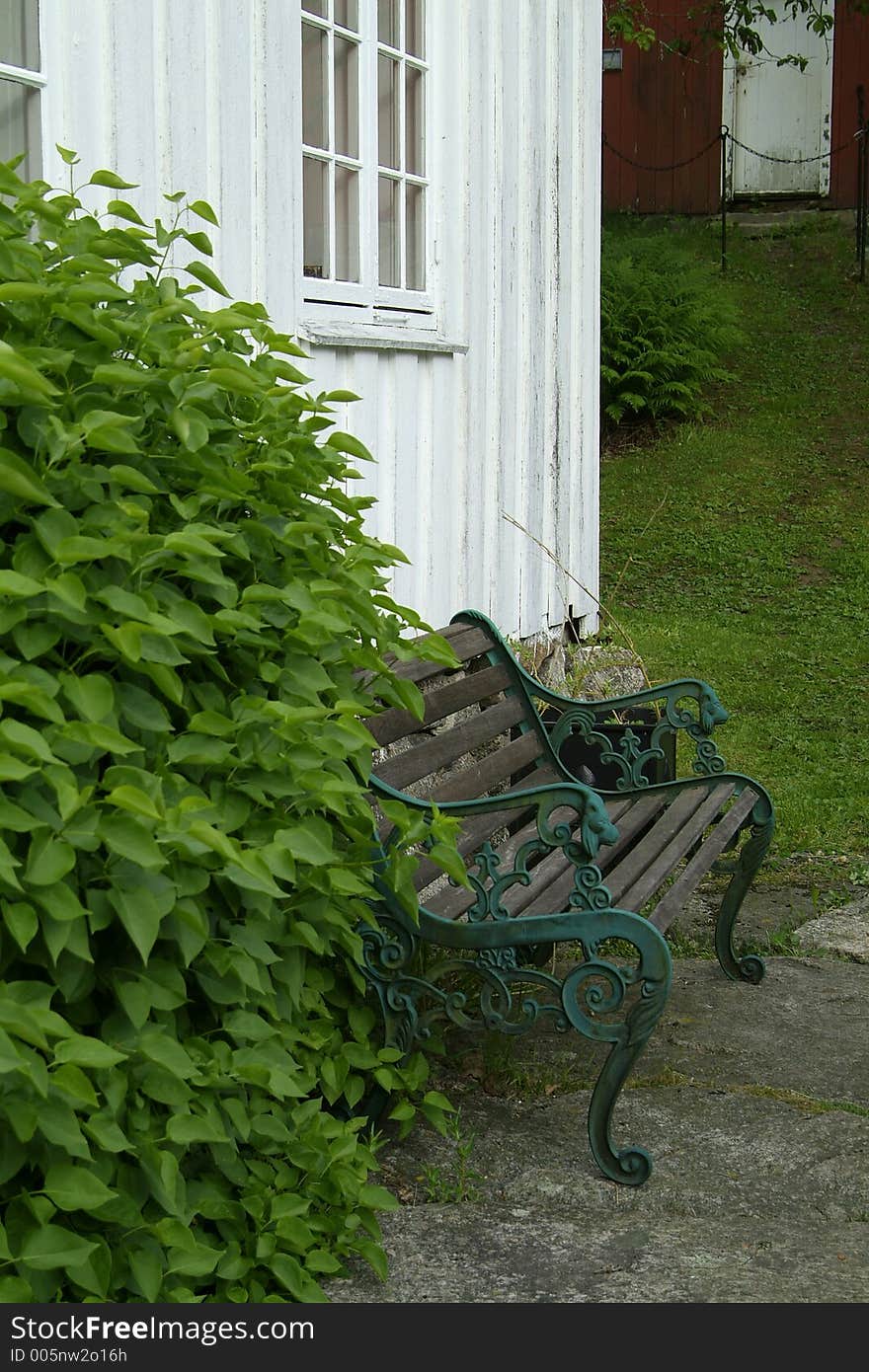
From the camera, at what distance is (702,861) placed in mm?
3900

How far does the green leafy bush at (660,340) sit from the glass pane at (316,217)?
30.8 feet

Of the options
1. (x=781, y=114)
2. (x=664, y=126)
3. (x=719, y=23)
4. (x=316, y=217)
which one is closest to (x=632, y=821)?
(x=316, y=217)

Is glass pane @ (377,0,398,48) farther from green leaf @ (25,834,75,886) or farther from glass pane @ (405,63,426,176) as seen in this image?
green leaf @ (25,834,75,886)

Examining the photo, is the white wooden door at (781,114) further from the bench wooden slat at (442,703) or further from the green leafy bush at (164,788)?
the green leafy bush at (164,788)

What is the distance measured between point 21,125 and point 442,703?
5.69 ft

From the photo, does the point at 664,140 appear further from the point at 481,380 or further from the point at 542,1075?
the point at 542,1075

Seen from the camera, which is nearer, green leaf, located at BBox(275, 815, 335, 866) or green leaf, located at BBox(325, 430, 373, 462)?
green leaf, located at BBox(275, 815, 335, 866)

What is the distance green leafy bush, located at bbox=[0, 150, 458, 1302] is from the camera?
81.0 inches

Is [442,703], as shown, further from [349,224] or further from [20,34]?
[20,34]

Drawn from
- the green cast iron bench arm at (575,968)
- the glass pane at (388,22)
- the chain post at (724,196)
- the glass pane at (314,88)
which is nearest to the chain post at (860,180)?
the chain post at (724,196)

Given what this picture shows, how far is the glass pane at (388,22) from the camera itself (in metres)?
4.92

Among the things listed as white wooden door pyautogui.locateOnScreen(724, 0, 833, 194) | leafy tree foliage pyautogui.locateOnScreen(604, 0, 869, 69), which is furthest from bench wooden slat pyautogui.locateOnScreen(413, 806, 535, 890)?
white wooden door pyautogui.locateOnScreen(724, 0, 833, 194)

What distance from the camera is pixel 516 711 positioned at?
14.6 feet

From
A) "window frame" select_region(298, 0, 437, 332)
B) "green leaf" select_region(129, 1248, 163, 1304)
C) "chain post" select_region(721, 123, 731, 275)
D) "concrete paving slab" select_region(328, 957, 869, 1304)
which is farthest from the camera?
"chain post" select_region(721, 123, 731, 275)
